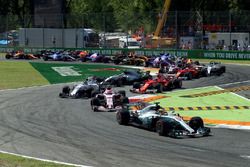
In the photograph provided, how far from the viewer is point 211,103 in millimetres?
26859

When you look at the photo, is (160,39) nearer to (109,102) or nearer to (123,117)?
(109,102)

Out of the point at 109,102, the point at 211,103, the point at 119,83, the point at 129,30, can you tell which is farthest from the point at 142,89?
the point at 129,30

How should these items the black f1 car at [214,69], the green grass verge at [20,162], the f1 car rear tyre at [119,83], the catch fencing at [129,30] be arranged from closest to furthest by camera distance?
the green grass verge at [20,162], the f1 car rear tyre at [119,83], the black f1 car at [214,69], the catch fencing at [129,30]

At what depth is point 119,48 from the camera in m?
62.1

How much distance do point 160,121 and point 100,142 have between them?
241 centimetres

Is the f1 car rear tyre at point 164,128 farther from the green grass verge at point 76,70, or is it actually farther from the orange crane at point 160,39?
the orange crane at point 160,39

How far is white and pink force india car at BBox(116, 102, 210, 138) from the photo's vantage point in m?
18.2

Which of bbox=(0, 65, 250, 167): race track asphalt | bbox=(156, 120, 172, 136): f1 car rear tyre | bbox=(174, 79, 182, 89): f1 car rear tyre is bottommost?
bbox=(0, 65, 250, 167): race track asphalt

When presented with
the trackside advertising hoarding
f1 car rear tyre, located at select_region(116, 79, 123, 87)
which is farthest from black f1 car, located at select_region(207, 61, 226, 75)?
the trackside advertising hoarding

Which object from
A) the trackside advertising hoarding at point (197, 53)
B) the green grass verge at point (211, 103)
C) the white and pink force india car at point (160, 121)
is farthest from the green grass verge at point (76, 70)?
the white and pink force india car at point (160, 121)

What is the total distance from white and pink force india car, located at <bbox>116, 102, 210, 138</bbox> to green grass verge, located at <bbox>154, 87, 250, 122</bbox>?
135 inches

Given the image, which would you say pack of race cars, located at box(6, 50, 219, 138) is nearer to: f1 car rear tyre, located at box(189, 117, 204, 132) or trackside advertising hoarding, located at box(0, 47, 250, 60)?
f1 car rear tyre, located at box(189, 117, 204, 132)

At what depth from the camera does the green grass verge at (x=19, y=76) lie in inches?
1452

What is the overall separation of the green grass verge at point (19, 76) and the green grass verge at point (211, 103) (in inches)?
421
